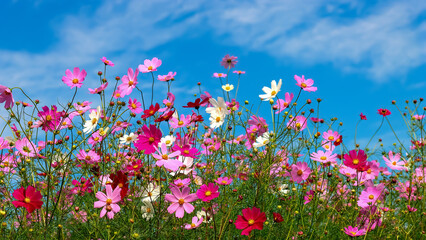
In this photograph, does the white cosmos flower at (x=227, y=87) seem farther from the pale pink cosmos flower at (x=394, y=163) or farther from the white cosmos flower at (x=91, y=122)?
the pale pink cosmos flower at (x=394, y=163)

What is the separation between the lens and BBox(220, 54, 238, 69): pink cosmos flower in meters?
2.71

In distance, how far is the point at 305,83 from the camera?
2121mm

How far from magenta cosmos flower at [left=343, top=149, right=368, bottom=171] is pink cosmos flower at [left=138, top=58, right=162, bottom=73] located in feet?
3.25

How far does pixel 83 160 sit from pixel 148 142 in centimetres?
62

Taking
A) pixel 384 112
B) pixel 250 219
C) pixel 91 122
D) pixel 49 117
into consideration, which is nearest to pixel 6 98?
pixel 49 117

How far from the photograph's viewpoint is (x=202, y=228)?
2092mm

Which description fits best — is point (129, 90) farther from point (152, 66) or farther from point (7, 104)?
point (7, 104)

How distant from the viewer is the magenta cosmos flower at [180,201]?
168 centimetres

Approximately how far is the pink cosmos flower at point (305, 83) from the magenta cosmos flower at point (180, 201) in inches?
31.8

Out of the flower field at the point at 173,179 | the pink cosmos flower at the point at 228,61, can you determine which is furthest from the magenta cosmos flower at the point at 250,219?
the pink cosmos flower at the point at 228,61

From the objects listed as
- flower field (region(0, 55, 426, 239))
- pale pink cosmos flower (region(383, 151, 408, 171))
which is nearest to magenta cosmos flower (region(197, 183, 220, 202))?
flower field (region(0, 55, 426, 239))

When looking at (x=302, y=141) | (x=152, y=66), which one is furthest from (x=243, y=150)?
(x=152, y=66)

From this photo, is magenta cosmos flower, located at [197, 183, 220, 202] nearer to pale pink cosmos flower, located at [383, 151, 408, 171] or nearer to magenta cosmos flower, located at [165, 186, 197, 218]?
magenta cosmos flower, located at [165, 186, 197, 218]

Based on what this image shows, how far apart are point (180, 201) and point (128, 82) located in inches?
25.6
